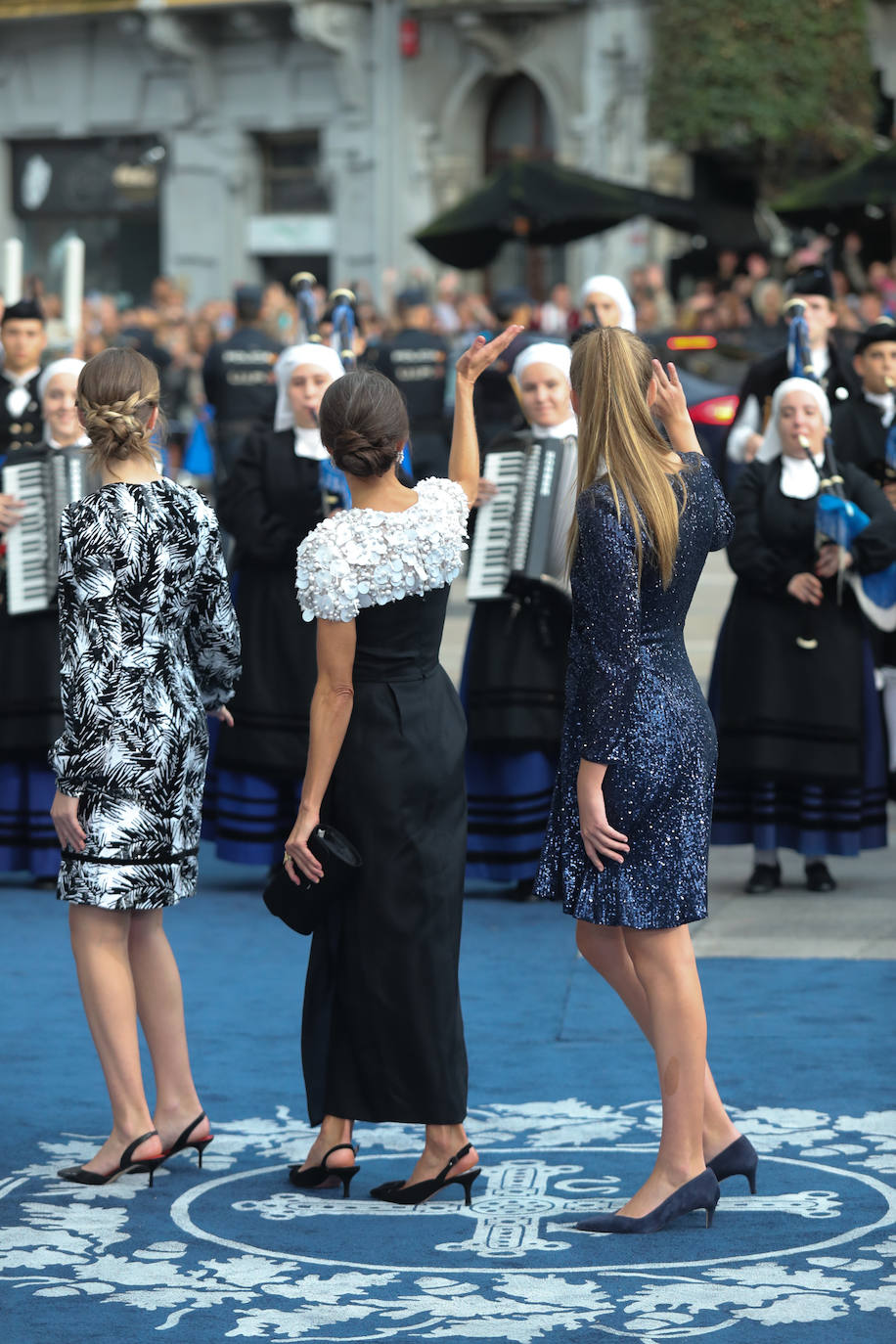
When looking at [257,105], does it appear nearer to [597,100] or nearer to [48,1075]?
[597,100]

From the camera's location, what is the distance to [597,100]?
27.1 m

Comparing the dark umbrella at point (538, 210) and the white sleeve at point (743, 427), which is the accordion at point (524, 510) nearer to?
the white sleeve at point (743, 427)

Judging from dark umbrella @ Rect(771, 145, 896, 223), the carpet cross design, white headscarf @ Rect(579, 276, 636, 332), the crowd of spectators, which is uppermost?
dark umbrella @ Rect(771, 145, 896, 223)

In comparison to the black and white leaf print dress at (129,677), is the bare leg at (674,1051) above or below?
below

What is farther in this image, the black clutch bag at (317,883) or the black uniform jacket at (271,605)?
the black uniform jacket at (271,605)

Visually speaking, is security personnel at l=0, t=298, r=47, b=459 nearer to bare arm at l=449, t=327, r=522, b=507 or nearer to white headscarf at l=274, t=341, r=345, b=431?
white headscarf at l=274, t=341, r=345, b=431

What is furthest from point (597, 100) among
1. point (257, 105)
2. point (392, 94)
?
point (257, 105)

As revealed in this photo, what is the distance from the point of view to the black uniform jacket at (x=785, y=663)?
7.85m

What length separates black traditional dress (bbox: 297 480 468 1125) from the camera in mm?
4914

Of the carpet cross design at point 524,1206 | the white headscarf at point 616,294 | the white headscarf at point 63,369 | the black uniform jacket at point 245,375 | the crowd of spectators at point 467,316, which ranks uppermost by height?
the crowd of spectators at point 467,316

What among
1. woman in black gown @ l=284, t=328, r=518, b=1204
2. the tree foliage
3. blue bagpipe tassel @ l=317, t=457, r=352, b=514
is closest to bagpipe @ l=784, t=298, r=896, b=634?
blue bagpipe tassel @ l=317, t=457, r=352, b=514

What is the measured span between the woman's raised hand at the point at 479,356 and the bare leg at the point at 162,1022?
52.2 inches

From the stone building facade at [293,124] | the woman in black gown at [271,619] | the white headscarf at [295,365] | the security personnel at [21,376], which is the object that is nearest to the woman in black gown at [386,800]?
the white headscarf at [295,365]

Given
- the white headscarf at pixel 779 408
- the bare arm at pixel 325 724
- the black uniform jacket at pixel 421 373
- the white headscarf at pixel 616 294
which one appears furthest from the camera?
the black uniform jacket at pixel 421 373
